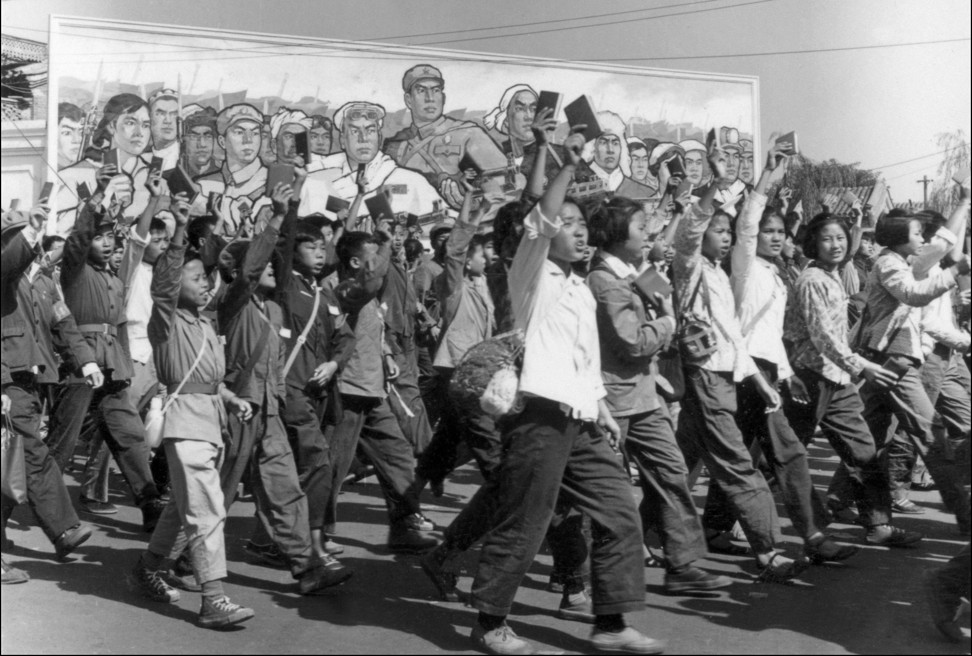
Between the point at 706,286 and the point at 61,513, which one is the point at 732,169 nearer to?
the point at 706,286

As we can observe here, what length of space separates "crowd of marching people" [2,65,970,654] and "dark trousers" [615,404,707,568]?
0.5 inches

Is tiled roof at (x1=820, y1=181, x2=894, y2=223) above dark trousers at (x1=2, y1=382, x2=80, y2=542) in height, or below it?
above

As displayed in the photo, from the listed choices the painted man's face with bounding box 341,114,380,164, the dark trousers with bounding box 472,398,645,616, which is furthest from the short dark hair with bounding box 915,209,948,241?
the painted man's face with bounding box 341,114,380,164

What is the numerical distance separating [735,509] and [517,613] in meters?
1.23

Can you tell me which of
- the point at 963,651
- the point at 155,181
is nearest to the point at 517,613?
the point at 963,651

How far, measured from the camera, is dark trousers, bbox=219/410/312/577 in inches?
209

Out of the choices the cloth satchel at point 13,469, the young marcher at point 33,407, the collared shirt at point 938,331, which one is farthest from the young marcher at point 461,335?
the collared shirt at point 938,331

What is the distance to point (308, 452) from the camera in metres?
5.87

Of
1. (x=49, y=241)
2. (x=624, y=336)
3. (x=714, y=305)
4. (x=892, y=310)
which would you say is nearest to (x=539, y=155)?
(x=624, y=336)

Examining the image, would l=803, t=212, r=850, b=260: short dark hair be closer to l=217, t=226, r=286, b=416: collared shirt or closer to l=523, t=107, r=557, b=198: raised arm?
l=523, t=107, r=557, b=198: raised arm

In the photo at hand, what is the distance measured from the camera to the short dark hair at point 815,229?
6.21 metres

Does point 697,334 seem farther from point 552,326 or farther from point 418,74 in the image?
point 418,74

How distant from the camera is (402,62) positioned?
15.6m

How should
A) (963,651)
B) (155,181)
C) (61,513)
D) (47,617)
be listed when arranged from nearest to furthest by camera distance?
(963,651) < (47,617) < (155,181) < (61,513)
